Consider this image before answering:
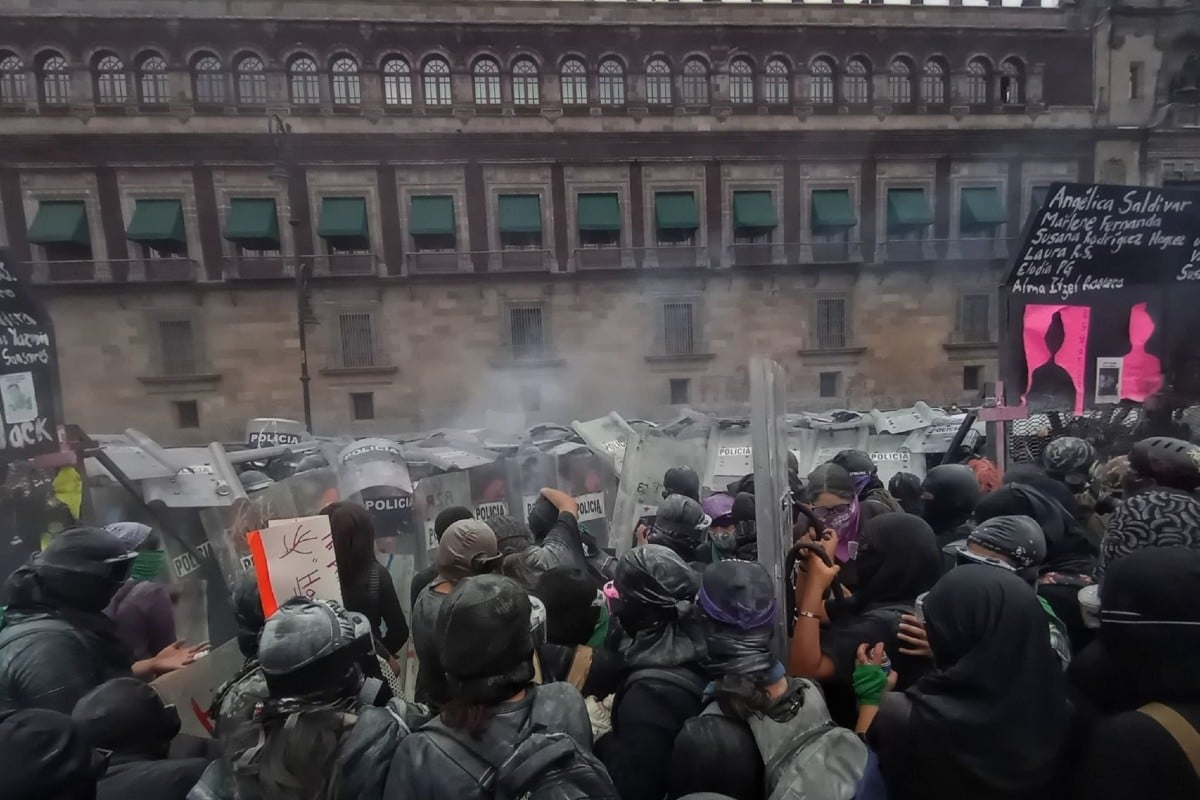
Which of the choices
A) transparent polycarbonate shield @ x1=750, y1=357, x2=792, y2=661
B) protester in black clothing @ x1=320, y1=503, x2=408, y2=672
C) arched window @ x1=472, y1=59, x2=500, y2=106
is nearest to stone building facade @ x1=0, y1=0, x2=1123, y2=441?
arched window @ x1=472, y1=59, x2=500, y2=106

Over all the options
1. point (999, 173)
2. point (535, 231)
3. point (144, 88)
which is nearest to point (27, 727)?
point (535, 231)

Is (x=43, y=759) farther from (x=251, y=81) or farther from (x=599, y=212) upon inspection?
(x=251, y=81)

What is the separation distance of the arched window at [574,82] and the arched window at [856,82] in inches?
275

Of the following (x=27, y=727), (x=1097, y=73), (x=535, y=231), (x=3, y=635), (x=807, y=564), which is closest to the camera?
(x=27, y=727)

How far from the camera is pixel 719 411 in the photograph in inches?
699

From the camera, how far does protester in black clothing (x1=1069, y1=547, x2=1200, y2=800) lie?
4.19ft

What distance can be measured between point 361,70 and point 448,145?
107 inches

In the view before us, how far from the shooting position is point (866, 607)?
2150 millimetres

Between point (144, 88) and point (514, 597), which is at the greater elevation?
point (144, 88)

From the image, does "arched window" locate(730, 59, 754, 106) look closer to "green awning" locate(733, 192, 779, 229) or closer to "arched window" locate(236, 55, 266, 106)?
"green awning" locate(733, 192, 779, 229)

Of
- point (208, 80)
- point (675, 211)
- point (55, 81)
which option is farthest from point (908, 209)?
point (55, 81)

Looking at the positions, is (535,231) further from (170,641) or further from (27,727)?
(27,727)

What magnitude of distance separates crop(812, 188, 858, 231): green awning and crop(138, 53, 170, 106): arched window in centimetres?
1665

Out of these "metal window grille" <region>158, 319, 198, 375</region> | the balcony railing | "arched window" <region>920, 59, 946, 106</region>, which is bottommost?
"metal window grille" <region>158, 319, 198, 375</region>
